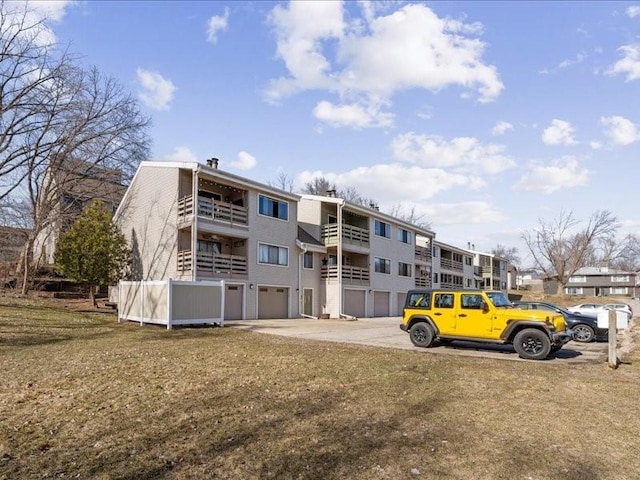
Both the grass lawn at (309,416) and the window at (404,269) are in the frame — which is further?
the window at (404,269)

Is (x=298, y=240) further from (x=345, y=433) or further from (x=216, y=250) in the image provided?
(x=345, y=433)

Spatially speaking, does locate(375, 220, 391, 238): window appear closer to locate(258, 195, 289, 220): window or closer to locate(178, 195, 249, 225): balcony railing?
locate(258, 195, 289, 220): window

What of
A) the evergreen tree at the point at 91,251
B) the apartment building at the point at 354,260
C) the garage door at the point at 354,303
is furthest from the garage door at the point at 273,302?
the evergreen tree at the point at 91,251

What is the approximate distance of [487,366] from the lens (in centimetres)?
1087

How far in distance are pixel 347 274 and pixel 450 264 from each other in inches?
974

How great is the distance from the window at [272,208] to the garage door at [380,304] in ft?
35.0

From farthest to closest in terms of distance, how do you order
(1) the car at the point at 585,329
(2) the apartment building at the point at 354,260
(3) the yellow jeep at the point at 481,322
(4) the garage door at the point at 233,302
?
(2) the apartment building at the point at 354,260 < (4) the garage door at the point at 233,302 < (1) the car at the point at 585,329 < (3) the yellow jeep at the point at 481,322

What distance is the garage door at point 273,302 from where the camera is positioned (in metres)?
27.1

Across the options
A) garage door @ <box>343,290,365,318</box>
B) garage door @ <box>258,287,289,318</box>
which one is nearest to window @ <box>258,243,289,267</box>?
garage door @ <box>258,287,289,318</box>

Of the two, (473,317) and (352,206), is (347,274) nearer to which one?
(352,206)

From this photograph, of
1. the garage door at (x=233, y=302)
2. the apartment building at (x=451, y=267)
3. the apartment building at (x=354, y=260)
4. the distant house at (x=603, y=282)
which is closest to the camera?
the garage door at (x=233, y=302)

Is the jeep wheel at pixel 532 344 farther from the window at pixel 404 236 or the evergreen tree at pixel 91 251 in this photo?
the window at pixel 404 236

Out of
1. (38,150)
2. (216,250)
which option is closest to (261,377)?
(216,250)

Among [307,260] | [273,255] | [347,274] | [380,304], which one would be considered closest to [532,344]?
[273,255]
